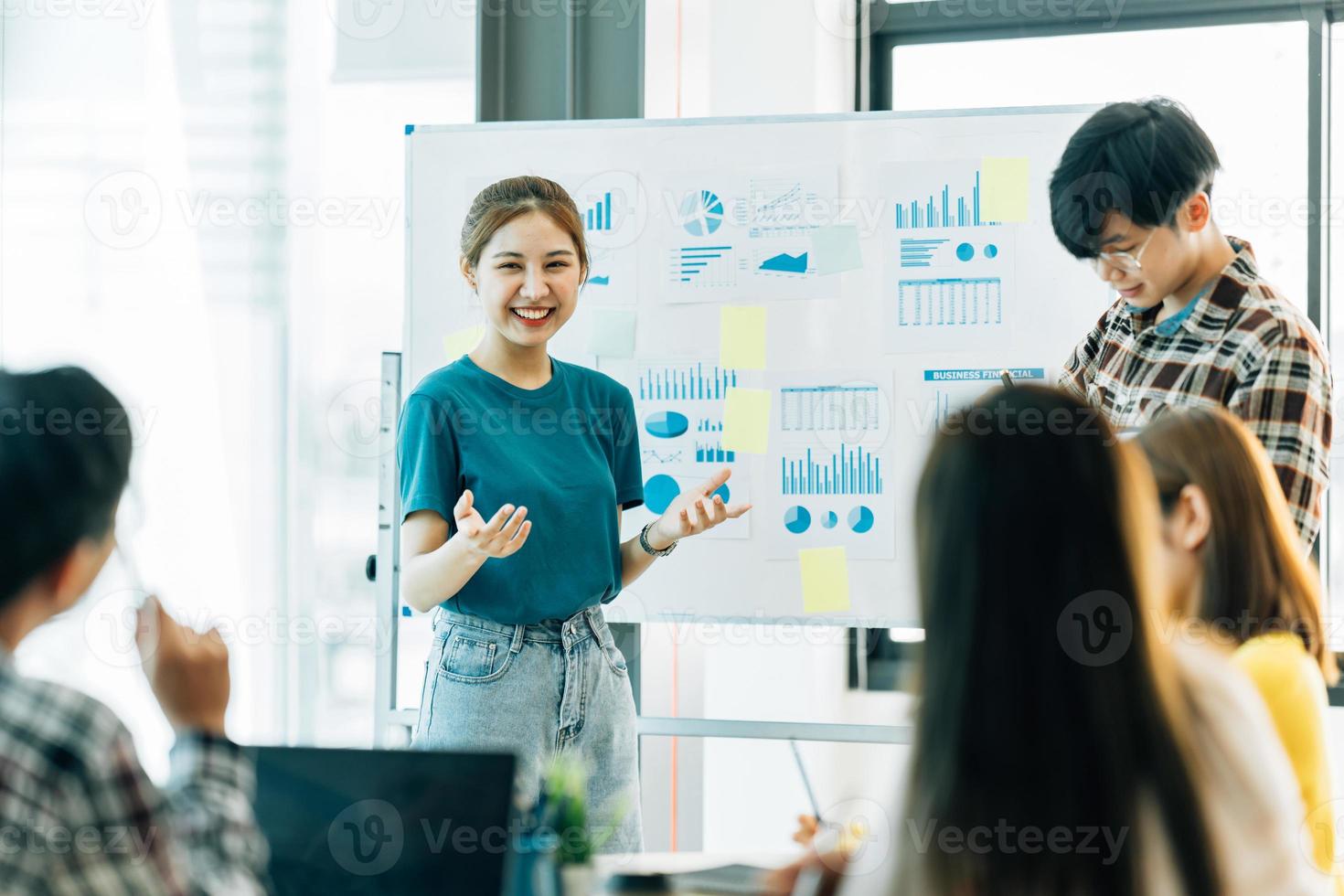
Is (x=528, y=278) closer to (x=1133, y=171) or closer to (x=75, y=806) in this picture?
(x=1133, y=171)

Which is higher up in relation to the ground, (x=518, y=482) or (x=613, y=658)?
(x=518, y=482)

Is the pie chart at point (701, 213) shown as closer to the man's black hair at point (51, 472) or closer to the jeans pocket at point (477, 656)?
the jeans pocket at point (477, 656)

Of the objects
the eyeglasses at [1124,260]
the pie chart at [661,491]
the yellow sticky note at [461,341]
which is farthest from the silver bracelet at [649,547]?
the eyeglasses at [1124,260]

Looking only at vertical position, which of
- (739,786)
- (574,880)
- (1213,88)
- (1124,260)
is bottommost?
(739,786)

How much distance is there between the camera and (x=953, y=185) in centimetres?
244

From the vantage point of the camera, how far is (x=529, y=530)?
1818mm

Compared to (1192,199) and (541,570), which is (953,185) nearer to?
(1192,199)

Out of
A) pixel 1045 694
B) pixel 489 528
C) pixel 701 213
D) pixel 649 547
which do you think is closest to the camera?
pixel 1045 694

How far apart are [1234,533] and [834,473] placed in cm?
116

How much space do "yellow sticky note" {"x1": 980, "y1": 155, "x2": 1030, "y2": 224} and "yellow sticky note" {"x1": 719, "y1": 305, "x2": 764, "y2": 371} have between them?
1.68ft

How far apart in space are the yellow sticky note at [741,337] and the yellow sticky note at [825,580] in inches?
16.2

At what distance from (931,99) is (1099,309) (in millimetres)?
1056

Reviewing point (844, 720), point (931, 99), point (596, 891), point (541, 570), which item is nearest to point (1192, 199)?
point (541, 570)

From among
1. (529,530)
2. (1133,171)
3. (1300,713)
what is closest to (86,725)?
(529,530)
